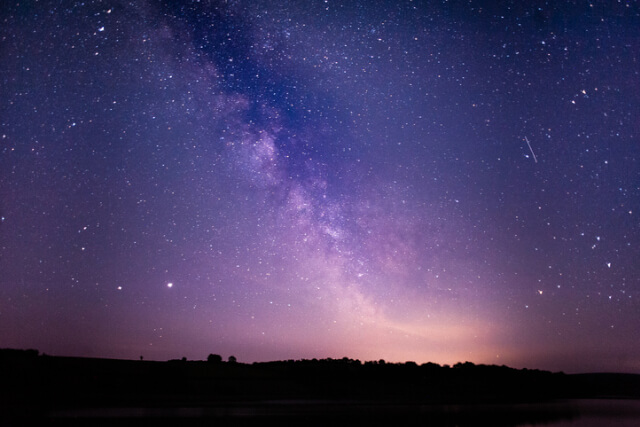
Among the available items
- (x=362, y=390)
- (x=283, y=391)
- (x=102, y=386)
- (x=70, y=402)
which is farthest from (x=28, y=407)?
(x=362, y=390)

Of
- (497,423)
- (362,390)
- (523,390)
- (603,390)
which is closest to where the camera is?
(497,423)

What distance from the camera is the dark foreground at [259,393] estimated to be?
26.9m

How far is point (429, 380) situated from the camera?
64750mm

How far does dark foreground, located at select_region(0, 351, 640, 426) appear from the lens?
26903mm

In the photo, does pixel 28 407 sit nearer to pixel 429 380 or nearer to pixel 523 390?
pixel 429 380

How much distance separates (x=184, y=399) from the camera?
38.9 metres

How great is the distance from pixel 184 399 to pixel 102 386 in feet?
23.3

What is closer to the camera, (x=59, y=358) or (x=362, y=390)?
A: (x=59, y=358)

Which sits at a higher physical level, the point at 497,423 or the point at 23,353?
the point at 23,353

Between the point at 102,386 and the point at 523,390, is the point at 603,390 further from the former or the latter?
the point at 102,386

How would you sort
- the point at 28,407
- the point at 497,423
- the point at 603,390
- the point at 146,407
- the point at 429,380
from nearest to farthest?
the point at 497,423 < the point at 28,407 < the point at 146,407 < the point at 429,380 < the point at 603,390

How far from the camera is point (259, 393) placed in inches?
1806

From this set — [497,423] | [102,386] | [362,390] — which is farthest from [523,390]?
[102,386]

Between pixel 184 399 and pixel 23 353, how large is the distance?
49.3ft
